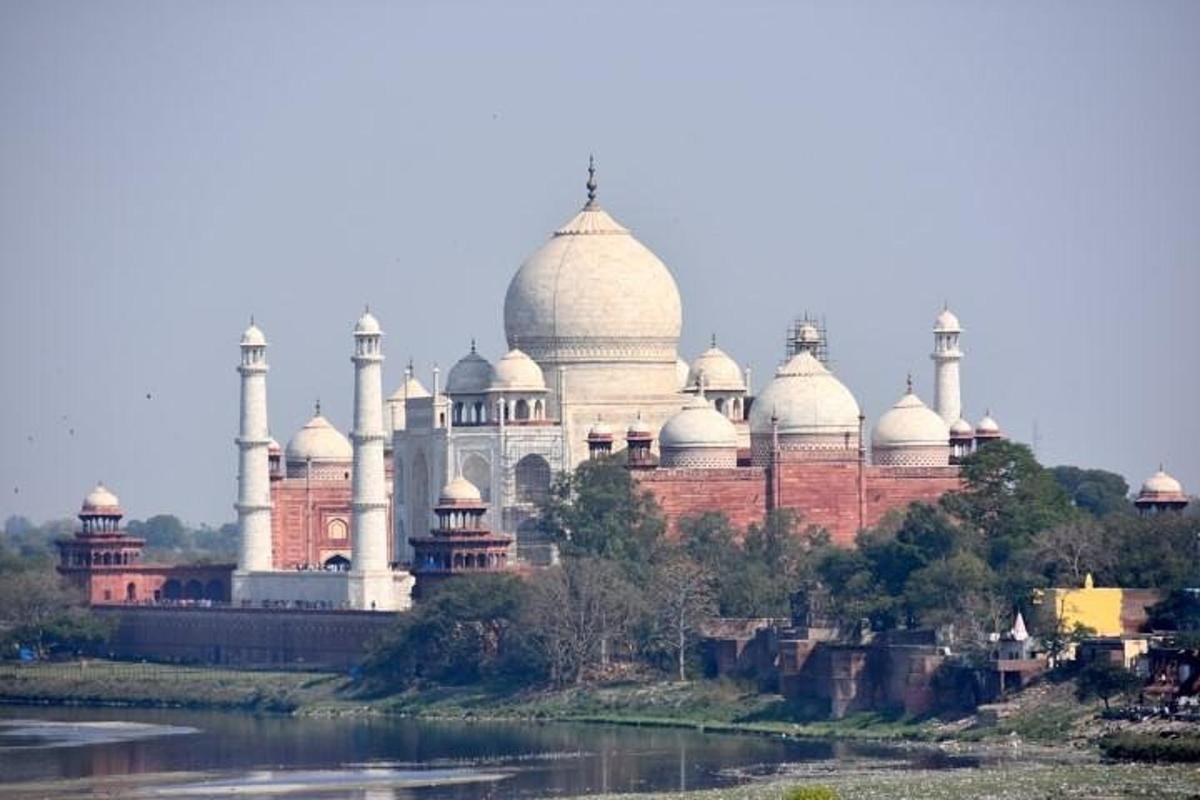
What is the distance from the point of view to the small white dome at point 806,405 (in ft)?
331

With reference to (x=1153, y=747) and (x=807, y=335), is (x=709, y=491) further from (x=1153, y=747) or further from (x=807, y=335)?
(x=1153, y=747)

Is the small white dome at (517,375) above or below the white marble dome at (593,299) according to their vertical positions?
below

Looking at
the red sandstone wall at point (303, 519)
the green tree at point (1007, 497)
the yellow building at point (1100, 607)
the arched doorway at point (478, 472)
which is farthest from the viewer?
the red sandstone wall at point (303, 519)

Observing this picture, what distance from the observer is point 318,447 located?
11062cm

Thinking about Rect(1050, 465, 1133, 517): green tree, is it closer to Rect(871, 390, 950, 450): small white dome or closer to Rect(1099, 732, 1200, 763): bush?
Rect(871, 390, 950, 450): small white dome

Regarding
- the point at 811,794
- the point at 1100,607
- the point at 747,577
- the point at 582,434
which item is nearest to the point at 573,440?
the point at 582,434

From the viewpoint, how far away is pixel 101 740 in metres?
85.1

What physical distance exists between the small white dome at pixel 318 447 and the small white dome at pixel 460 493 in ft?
40.8

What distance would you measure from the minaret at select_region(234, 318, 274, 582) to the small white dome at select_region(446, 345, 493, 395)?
4.50 metres

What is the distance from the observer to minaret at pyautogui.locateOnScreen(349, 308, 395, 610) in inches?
3905

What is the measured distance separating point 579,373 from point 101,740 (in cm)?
2132

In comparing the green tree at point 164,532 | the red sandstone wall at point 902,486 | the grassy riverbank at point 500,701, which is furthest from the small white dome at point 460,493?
the green tree at point 164,532

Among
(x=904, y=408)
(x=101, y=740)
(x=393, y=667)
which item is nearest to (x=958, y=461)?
(x=904, y=408)

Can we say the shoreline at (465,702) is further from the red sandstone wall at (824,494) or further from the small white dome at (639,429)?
the red sandstone wall at (824,494)
